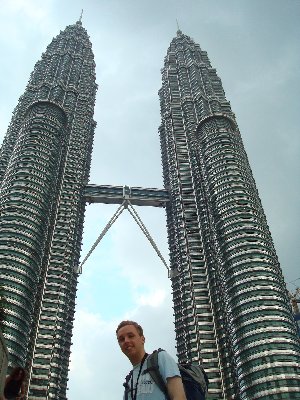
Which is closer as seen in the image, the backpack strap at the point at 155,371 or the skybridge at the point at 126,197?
the backpack strap at the point at 155,371

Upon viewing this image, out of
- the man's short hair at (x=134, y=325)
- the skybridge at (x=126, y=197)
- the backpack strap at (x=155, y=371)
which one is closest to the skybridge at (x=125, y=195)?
the skybridge at (x=126, y=197)

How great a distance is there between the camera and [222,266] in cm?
10494

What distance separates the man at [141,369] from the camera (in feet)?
18.0

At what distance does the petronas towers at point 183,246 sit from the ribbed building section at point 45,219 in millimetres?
297

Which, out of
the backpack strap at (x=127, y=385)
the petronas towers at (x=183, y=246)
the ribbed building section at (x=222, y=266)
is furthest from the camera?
the petronas towers at (x=183, y=246)

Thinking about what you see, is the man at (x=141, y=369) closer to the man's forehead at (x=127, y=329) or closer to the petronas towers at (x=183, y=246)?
the man's forehead at (x=127, y=329)

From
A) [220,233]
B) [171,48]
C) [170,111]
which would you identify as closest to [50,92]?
[170,111]

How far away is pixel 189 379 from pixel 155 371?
0.47 metres

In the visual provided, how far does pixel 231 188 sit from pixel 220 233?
44.7 feet

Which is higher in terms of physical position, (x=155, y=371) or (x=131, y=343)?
(x=131, y=343)

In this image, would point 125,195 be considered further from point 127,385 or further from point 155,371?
point 155,371

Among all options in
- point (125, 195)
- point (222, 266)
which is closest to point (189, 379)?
point (222, 266)

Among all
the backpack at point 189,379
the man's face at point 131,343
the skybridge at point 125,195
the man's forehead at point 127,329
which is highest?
the skybridge at point 125,195

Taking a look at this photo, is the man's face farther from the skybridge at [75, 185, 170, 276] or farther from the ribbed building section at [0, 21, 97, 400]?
the skybridge at [75, 185, 170, 276]
